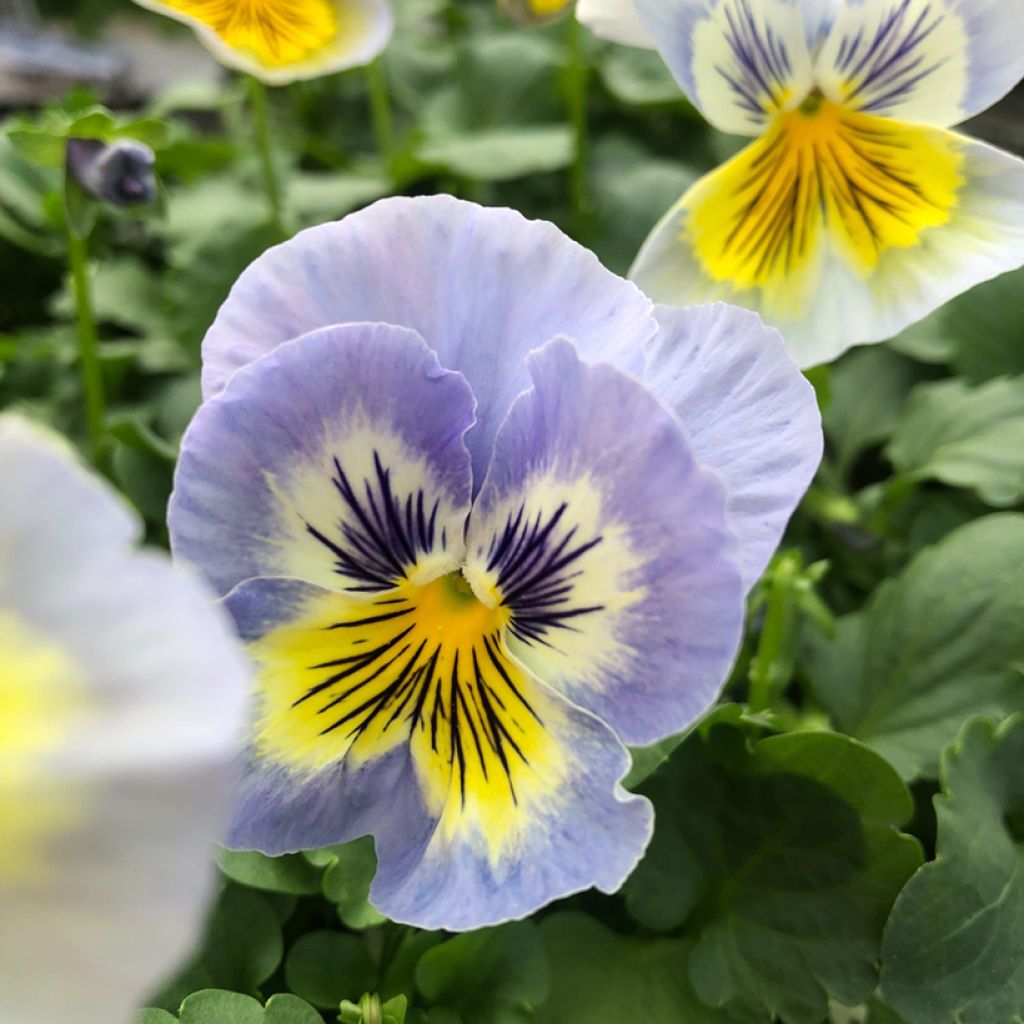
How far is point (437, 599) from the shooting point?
462 millimetres

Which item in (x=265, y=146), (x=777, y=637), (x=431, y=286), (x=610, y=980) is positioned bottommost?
(x=610, y=980)

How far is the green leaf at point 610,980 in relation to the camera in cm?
55

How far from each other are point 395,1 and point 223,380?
3.92 feet

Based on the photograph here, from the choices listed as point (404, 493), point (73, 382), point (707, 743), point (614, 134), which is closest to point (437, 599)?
point (404, 493)

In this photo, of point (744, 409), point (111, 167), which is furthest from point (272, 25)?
point (744, 409)

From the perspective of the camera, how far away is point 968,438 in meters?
0.81

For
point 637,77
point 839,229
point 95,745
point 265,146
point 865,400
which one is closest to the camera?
point 95,745

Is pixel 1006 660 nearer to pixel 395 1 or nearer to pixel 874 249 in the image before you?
pixel 874 249

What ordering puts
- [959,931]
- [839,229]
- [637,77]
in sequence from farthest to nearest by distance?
1. [637,77]
2. [839,229]
3. [959,931]

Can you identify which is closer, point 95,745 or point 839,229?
point 95,745

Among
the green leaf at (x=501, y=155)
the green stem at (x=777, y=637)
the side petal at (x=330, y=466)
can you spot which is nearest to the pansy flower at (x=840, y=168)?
the green stem at (x=777, y=637)

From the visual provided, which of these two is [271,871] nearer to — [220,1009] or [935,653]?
[220,1009]

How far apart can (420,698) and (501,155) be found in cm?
78

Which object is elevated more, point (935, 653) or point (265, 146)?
point (265, 146)
